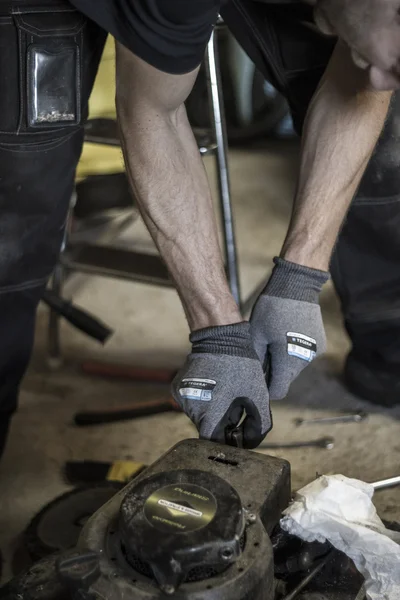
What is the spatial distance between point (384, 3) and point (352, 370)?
1011mm

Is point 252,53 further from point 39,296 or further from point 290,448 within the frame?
point 290,448

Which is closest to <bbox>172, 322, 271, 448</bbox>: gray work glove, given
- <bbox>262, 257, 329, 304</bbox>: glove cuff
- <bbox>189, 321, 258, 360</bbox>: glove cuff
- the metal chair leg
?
<bbox>189, 321, 258, 360</bbox>: glove cuff

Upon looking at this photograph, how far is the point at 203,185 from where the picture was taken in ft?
4.30

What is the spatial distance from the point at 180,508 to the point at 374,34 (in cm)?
67

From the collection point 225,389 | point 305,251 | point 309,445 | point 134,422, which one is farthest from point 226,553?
point 134,422

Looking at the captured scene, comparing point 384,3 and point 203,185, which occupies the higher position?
point 384,3

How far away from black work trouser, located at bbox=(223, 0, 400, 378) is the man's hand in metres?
0.35

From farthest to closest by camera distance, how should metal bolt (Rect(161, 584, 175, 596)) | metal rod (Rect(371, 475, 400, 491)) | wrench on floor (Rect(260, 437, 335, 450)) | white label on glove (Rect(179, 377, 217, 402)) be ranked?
1. wrench on floor (Rect(260, 437, 335, 450))
2. metal rod (Rect(371, 475, 400, 491))
3. white label on glove (Rect(179, 377, 217, 402))
4. metal bolt (Rect(161, 584, 175, 596))

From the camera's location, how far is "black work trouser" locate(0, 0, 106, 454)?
1298mm

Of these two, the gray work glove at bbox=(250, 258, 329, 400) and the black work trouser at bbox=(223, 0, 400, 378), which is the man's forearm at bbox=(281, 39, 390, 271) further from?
the black work trouser at bbox=(223, 0, 400, 378)

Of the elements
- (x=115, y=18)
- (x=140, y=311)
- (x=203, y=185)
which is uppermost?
(x=115, y=18)

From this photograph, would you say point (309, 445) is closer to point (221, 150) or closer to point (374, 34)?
point (221, 150)

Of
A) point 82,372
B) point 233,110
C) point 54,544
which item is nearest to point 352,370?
point 82,372

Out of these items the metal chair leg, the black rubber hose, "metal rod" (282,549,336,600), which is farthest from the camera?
the metal chair leg
